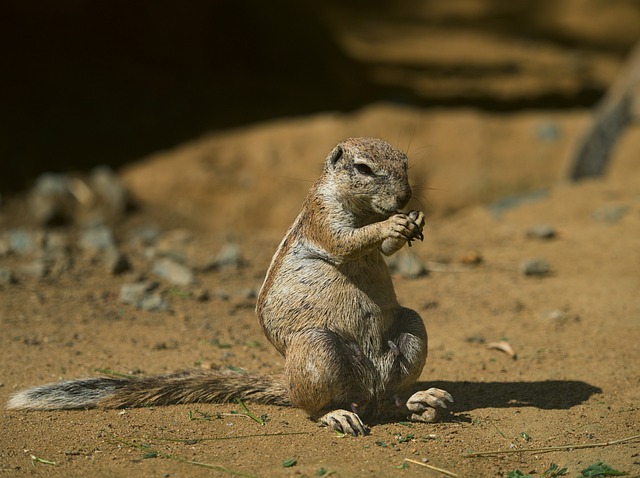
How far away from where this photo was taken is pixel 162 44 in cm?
1434

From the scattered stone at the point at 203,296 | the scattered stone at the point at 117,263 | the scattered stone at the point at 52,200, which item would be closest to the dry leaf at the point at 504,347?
the scattered stone at the point at 203,296

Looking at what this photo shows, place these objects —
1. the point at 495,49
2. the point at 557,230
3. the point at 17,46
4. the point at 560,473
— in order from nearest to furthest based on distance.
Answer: the point at 560,473, the point at 557,230, the point at 17,46, the point at 495,49

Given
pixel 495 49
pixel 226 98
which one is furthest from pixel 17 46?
pixel 495 49

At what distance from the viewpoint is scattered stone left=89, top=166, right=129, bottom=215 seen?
35.2 ft

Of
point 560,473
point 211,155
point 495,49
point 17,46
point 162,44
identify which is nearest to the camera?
point 560,473

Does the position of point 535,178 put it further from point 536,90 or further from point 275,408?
point 275,408

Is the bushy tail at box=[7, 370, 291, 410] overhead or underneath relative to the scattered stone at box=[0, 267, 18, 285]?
overhead

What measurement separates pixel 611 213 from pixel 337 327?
17.0ft

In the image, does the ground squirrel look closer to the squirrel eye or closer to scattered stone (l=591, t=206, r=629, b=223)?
the squirrel eye

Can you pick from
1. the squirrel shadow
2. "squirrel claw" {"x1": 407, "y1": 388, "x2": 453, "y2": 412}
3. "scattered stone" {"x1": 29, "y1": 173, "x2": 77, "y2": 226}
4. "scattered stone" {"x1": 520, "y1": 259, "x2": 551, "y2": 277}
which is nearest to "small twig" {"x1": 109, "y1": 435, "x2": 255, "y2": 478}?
"squirrel claw" {"x1": 407, "y1": 388, "x2": 453, "y2": 412}

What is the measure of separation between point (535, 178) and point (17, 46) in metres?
7.87

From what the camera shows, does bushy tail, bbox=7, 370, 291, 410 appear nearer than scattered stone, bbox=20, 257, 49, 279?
Yes

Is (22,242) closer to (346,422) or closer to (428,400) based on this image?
(346,422)

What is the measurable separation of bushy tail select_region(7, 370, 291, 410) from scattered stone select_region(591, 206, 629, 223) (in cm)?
510
